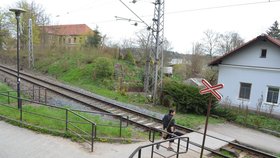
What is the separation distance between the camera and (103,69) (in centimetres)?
2708

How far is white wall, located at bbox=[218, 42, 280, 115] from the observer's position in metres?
17.9

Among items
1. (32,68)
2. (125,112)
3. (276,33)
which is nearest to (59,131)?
(125,112)

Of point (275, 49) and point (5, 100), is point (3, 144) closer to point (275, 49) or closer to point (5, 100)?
point (5, 100)

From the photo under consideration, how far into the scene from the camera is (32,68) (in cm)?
3559

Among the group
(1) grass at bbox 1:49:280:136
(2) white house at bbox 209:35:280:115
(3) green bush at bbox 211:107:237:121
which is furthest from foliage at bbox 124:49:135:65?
(3) green bush at bbox 211:107:237:121

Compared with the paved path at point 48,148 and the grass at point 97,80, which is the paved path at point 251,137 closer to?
the grass at point 97,80

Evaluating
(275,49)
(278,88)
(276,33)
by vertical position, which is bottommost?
(278,88)

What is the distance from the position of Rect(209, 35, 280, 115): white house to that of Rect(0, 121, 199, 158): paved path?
11810 millimetres

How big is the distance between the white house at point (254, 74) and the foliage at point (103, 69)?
1159 cm

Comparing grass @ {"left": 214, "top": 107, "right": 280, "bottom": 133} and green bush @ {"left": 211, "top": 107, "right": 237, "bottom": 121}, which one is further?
green bush @ {"left": 211, "top": 107, "right": 237, "bottom": 121}

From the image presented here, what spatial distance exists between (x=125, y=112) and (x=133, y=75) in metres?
15.5

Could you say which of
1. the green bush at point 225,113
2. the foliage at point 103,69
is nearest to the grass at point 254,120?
the green bush at point 225,113

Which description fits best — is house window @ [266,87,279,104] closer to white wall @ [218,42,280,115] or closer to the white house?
the white house

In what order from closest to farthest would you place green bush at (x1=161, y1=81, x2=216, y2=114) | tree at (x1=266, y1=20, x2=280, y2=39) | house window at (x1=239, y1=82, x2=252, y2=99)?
green bush at (x1=161, y1=81, x2=216, y2=114)
house window at (x1=239, y1=82, x2=252, y2=99)
tree at (x1=266, y1=20, x2=280, y2=39)
